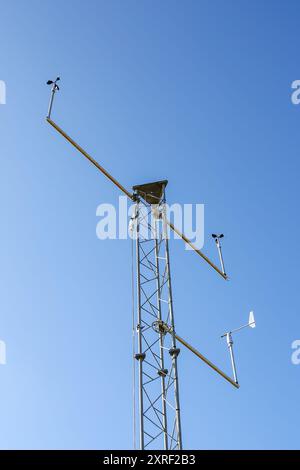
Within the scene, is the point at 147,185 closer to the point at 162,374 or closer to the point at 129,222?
the point at 129,222

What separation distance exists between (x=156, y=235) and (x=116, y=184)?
2164mm

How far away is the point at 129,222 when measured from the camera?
18922 mm

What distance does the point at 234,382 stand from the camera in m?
17.4

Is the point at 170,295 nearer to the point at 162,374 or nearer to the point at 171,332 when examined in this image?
the point at 171,332

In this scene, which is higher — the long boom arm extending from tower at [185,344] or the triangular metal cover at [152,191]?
the triangular metal cover at [152,191]

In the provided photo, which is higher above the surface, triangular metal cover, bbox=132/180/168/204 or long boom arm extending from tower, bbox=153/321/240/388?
triangular metal cover, bbox=132/180/168/204
